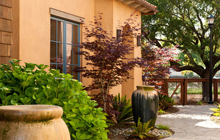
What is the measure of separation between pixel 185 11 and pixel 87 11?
8886 millimetres

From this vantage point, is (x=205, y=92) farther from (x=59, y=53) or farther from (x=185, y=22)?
(x=59, y=53)

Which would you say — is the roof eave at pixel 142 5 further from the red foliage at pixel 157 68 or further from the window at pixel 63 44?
the window at pixel 63 44

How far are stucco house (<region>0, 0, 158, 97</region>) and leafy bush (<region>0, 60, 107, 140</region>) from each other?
167cm

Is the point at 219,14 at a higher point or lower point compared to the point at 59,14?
higher

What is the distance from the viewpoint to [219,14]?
14.6 m

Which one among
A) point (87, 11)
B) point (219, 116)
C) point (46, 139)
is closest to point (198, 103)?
point (219, 116)

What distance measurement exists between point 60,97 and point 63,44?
14.4ft

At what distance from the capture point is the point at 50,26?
696 cm

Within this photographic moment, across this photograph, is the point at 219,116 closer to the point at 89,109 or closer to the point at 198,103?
the point at 198,103

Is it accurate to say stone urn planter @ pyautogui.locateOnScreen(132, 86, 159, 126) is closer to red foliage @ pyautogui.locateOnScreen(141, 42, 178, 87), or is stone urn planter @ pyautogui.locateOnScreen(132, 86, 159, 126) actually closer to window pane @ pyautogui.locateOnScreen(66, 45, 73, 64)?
window pane @ pyautogui.locateOnScreen(66, 45, 73, 64)

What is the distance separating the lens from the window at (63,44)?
7.06m

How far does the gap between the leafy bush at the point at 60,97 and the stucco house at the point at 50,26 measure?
5.46 feet

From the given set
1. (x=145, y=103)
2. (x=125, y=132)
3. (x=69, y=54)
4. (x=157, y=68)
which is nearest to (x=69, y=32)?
(x=69, y=54)

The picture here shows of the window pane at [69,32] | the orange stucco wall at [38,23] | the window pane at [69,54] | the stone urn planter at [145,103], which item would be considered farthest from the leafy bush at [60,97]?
the window pane at [69,32]
